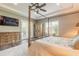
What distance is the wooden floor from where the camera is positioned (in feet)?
5.33

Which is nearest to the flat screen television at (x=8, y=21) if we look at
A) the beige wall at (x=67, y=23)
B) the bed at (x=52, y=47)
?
the bed at (x=52, y=47)

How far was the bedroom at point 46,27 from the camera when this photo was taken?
1802mm

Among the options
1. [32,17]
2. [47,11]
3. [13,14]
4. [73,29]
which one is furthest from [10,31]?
[73,29]

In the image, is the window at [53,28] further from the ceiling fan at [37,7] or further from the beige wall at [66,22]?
the ceiling fan at [37,7]

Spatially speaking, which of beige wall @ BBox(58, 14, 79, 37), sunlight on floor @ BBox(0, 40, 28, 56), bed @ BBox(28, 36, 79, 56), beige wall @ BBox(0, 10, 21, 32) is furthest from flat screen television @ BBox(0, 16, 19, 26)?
beige wall @ BBox(58, 14, 79, 37)

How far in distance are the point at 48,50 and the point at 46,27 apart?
525 mm

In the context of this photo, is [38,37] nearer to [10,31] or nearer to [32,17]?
[32,17]

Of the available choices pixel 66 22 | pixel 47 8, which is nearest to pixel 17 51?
pixel 47 8

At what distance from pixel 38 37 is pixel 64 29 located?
0.57 metres

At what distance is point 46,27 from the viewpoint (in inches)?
80.7

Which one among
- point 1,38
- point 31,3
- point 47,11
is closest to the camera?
point 1,38

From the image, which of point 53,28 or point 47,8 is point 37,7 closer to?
point 47,8

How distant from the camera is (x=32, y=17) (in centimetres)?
199

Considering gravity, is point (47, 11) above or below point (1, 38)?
above
